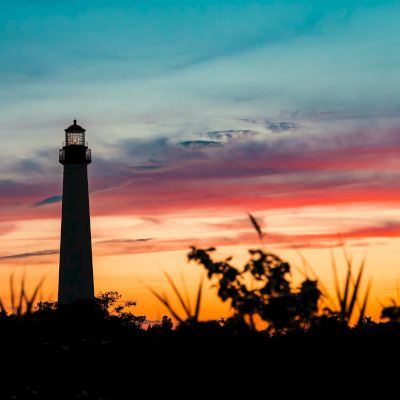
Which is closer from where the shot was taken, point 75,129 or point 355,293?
point 355,293

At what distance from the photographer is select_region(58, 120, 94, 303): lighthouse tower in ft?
196

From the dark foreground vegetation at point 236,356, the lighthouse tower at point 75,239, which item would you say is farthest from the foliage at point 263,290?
the lighthouse tower at point 75,239

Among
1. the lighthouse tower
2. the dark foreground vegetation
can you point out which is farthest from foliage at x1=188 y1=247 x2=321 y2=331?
the lighthouse tower

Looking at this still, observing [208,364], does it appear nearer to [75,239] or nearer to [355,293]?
[355,293]

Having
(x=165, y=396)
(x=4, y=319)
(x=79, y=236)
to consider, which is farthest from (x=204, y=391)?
(x=79, y=236)

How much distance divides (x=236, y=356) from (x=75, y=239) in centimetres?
4272

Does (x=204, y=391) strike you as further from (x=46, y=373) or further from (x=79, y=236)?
(x=79, y=236)

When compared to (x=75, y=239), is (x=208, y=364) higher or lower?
lower

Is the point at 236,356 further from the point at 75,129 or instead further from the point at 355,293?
the point at 75,129

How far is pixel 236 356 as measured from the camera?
60.4ft

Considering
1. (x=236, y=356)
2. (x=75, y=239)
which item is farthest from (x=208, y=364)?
(x=75, y=239)

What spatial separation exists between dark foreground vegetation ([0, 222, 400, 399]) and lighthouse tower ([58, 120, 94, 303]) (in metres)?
36.5

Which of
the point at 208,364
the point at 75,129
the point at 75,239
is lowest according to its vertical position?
the point at 208,364

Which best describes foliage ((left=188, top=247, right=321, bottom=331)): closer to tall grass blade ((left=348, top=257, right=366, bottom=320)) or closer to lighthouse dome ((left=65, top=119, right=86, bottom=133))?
tall grass blade ((left=348, top=257, right=366, bottom=320))
